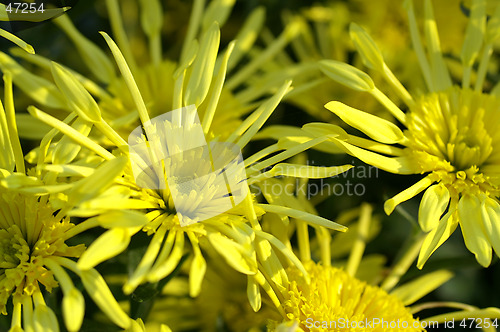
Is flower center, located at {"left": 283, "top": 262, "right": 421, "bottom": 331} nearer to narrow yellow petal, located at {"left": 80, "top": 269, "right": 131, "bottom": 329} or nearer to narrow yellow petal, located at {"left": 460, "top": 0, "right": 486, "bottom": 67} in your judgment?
narrow yellow petal, located at {"left": 80, "top": 269, "right": 131, "bottom": 329}

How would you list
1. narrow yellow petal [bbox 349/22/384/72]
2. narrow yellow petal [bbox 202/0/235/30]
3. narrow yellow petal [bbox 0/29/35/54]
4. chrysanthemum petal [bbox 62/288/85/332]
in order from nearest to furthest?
chrysanthemum petal [bbox 62/288/85/332], narrow yellow petal [bbox 0/29/35/54], narrow yellow petal [bbox 349/22/384/72], narrow yellow petal [bbox 202/0/235/30]

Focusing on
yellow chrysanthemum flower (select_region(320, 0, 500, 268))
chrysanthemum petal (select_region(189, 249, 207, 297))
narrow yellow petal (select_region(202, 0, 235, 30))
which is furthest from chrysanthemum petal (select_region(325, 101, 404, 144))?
narrow yellow petal (select_region(202, 0, 235, 30))

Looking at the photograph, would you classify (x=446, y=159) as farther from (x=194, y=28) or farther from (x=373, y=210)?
(x=194, y=28)

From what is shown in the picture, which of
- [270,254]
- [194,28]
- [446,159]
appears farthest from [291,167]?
[194,28]

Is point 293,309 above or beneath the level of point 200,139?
beneath

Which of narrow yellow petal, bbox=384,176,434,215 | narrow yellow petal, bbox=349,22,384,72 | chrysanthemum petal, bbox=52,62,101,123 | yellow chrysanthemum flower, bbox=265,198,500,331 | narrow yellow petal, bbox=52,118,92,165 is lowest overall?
yellow chrysanthemum flower, bbox=265,198,500,331

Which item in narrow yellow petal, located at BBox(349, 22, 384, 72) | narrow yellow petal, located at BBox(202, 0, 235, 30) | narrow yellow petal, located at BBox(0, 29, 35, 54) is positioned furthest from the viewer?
narrow yellow petal, located at BBox(202, 0, 235, 30)

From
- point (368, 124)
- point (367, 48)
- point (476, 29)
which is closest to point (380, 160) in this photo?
point (368, 124)
